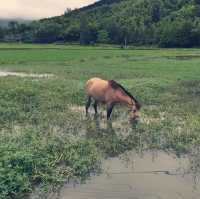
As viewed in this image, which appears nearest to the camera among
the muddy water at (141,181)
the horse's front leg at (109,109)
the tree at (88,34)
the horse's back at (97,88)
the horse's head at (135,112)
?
the muddy water at (141,181)

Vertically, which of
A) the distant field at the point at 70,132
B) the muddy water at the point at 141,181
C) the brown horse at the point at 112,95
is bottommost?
the muddy water at the point at 141,181

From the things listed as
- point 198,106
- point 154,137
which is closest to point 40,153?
point 154,137

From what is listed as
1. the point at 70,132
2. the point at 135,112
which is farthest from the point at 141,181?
the point at 135,112

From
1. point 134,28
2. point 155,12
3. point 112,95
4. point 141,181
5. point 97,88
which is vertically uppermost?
point 155,12

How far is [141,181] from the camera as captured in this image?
7.18 meters

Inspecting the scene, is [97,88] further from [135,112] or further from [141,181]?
[141,181]

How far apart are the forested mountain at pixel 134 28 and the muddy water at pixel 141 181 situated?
229ft

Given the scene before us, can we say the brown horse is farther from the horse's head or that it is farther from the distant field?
the distant field

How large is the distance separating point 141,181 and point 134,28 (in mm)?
80551

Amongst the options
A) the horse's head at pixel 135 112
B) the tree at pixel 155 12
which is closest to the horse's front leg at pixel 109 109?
the horse's head at pixel 135 112

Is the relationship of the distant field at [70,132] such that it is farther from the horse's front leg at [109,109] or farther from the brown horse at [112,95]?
the brown horse at [112,95]

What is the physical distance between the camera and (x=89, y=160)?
25.2ft

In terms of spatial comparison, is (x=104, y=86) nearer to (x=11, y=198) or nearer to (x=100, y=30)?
(x=11, y=198)

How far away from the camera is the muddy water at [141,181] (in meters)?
6.51
